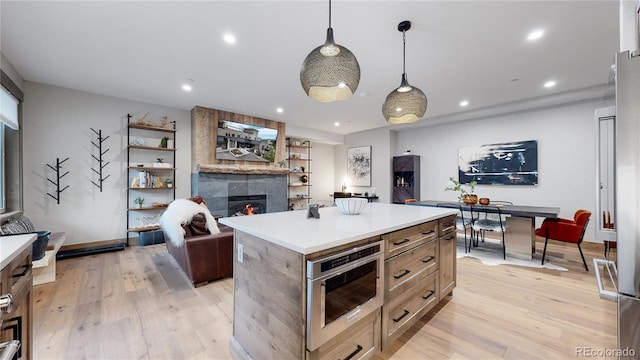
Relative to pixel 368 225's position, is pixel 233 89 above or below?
above

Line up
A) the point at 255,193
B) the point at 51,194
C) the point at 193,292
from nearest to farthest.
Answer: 1. the point at 193,292
2. the point at 51,194
3. the point at 255,193

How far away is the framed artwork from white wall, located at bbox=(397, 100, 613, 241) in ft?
7.38

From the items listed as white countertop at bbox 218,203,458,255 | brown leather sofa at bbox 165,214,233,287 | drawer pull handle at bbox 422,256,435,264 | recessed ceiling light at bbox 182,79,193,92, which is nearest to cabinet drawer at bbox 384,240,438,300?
drawer pull handle at bbox 422,256,435,264

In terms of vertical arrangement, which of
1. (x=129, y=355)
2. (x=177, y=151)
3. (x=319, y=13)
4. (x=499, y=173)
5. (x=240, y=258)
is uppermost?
(x=319, y=13)

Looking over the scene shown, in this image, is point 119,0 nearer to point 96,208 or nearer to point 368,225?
point 368,225

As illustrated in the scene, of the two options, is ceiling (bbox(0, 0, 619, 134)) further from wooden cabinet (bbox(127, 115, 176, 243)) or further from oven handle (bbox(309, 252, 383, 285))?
oven handle (bbox(309, 252, 383, 285))

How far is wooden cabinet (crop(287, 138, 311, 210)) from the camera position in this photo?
7395 mm

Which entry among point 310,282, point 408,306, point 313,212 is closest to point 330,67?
point 313,212

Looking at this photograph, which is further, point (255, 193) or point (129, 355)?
point (255, 193)

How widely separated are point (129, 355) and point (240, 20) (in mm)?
2888

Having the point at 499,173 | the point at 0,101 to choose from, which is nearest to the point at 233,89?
the point at 0,101

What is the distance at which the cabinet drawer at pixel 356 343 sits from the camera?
1.31 m

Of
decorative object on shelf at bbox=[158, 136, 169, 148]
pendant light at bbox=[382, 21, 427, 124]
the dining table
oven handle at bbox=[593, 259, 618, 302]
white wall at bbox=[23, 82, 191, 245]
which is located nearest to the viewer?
oven handle at bbox=[593, 259, 618, 302]

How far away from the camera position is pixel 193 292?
272 cm
